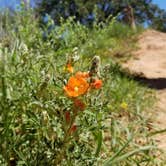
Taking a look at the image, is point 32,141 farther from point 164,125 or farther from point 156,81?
point 156,81

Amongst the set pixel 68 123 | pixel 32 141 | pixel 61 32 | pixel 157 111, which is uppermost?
pixel 61 32

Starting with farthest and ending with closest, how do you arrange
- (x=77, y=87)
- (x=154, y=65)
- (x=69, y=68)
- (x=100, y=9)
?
(x=100, y=9), (x=154, y=65), (x=69, y=68), (x=77, y=87)

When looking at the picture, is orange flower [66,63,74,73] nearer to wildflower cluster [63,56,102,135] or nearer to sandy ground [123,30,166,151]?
wildflower cluster [63,56,102,135]

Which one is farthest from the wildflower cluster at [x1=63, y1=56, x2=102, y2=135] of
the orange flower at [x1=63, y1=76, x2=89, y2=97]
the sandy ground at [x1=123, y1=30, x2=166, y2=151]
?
the sandy ground at [x1=123, y1=30, x2=166, y2=151]

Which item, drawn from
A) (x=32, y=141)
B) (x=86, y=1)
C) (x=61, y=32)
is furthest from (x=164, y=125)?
(x=86, y=1)

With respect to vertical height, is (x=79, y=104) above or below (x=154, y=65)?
above

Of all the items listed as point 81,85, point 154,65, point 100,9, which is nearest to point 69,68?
point 81,85

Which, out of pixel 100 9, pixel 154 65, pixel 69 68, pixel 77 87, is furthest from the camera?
pixel 100 9

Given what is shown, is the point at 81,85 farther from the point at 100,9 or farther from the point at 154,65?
the point at 100,9
